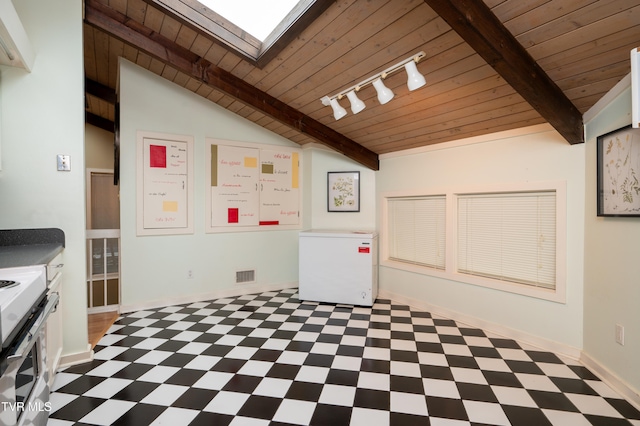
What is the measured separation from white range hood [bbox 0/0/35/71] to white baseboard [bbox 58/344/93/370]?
1.97m

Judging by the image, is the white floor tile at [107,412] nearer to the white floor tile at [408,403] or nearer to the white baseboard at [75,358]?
the white baseboard at [75,358]

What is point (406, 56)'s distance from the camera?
2252 millimetres

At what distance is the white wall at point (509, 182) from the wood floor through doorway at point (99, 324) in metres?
3.04

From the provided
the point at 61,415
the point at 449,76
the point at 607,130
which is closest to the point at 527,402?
the point at 607,130

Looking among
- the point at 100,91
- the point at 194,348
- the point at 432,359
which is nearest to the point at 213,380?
the point at 194,348

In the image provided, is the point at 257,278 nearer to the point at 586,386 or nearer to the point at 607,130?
the point at 586,386

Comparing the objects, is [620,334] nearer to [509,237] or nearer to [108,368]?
[509,237]

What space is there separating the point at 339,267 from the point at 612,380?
7.87 feet

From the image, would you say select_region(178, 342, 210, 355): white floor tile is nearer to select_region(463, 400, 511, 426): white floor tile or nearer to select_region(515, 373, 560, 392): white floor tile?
select_region(463, 400, 511, 426): white floor tile

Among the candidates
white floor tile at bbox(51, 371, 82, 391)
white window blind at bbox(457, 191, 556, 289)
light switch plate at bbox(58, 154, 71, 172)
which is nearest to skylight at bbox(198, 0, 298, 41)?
light switch plate at bbox(58, 154, 71, 172)

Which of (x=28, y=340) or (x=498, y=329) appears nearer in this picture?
(x=28, y=340)

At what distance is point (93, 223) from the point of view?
224 inches

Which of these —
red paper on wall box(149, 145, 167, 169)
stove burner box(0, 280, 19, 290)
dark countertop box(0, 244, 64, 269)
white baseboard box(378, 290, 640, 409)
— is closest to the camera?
stove burner box(0, 280, 19, 290)

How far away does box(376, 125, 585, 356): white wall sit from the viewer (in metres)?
2.44
